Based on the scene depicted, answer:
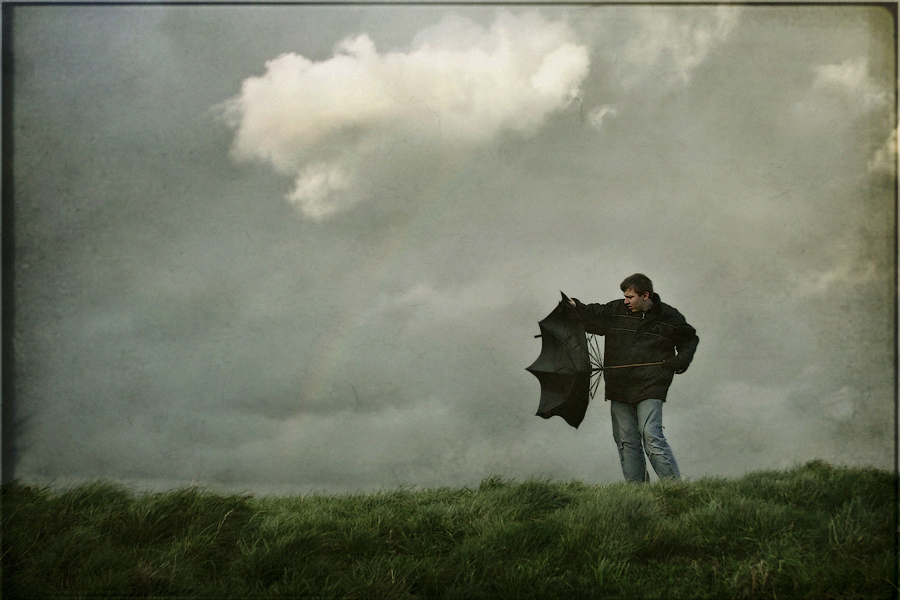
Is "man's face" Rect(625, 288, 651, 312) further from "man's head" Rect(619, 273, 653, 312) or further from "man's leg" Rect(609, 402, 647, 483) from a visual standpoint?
"man's leg" Rect(609, 402, 647, 483)

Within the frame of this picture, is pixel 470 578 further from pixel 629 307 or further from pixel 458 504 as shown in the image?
pixel 629 307

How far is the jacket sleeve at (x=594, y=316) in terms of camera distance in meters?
5.13

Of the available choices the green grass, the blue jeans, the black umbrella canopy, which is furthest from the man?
the green grass

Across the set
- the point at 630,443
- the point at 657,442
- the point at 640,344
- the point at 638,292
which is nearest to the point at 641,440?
the point at 630,443

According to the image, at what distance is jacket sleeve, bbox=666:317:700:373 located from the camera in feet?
16.2

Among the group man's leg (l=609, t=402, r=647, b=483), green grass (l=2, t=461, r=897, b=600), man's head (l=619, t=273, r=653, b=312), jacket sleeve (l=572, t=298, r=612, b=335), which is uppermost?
man's head (l=619, t=273, r=653, b=312)

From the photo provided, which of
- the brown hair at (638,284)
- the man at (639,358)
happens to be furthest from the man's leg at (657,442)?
the brown hair at (638,284)

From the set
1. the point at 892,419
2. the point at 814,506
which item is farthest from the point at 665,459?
the point at 892,419

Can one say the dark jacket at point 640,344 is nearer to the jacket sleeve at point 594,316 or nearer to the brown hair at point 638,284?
the jacket sleeve at point 594,316

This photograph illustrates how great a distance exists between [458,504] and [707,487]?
178cm

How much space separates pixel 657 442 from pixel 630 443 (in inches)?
9.7

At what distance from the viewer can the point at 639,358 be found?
5.04 meters

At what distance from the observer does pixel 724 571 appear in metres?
3.67

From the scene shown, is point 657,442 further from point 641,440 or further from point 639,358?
point 639,358
